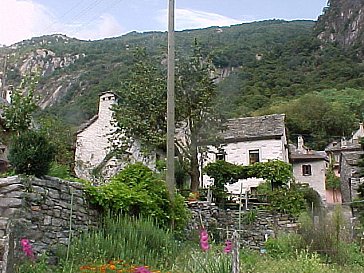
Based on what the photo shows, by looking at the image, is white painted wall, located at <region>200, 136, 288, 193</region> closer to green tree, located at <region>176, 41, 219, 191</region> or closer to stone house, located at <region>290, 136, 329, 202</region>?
stone house, located at <region>290, 136, 329, 202</region>

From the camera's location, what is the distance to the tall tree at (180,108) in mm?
20016

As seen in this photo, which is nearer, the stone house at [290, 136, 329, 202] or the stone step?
the stone step

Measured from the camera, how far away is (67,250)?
8.22 metres

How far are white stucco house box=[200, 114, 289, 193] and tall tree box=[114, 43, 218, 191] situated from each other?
791 cm

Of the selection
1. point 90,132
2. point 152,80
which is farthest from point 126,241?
point 90,132

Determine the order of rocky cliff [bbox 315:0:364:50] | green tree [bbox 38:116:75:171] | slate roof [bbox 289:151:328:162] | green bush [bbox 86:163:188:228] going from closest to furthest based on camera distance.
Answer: green bush [bbox 86:163:188:228] → green tree [bbox 38:116:75:171] → slate roof [bbox 289:151:328:162] → rocky cliff [bbox 315:0:364:50]

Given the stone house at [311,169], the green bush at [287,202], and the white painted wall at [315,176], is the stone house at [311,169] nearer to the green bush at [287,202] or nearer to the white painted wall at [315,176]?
the white painted wall at [315,176]

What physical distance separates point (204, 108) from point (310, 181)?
1697 centimetres

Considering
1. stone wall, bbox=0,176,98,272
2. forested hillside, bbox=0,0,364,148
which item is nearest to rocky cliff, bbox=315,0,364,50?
forested hillside, bbox=0,0,364,148

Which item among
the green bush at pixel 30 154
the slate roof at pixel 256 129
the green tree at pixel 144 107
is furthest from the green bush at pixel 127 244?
the slate roof at pixel 256 129

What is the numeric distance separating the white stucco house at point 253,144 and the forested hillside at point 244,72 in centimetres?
251

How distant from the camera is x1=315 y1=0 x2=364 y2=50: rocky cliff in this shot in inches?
3152

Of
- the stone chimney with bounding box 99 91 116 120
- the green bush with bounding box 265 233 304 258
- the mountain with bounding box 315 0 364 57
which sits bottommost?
the green bush with bounding box 265 233 304 258

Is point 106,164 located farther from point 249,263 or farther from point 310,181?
point 249,263
